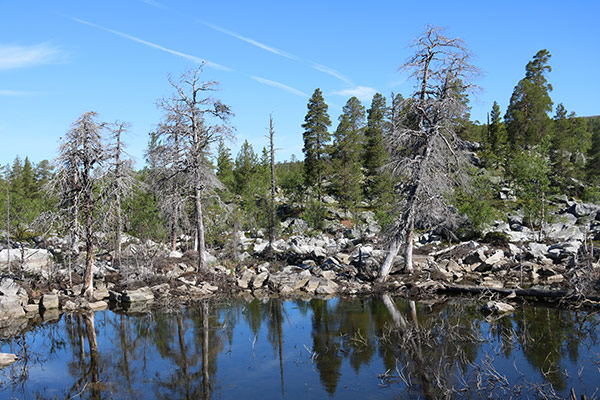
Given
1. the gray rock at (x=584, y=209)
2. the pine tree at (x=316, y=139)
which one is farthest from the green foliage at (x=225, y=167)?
the gray rock at (x=584, y=209)

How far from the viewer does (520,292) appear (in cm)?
Answer: 1670

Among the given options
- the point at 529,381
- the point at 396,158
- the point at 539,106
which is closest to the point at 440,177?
the point at 396,158

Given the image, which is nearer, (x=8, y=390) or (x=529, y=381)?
(x=529, y=381)

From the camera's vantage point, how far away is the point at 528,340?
11875 millimetres

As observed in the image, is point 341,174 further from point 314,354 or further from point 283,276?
point 314,354

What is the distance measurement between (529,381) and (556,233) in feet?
91.8

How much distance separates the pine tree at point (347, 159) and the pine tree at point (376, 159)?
5.95 feet

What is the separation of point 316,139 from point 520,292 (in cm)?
3868

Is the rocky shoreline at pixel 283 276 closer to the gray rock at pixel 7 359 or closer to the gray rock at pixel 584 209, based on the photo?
the gray rock at pixel 7 359

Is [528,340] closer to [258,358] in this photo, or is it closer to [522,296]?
[522,296]

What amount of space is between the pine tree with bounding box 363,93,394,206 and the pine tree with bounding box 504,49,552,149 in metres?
16.8

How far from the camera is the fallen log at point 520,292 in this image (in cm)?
1528

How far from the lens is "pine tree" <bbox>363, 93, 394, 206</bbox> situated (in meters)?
47.7

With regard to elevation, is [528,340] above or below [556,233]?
below
